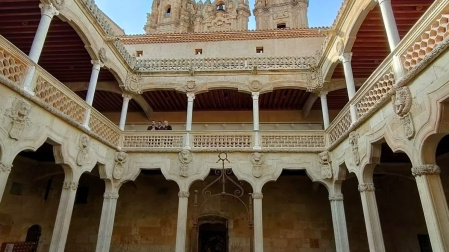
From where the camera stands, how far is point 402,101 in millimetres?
4535

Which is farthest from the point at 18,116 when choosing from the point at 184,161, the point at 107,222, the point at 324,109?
the point at 324,109

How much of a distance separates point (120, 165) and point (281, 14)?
18.7 meters

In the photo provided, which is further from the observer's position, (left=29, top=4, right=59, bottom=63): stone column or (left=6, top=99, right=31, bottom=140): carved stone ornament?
(left=29, top=4, right=59, bottom=63): stone column

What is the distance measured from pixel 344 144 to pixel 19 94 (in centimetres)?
785

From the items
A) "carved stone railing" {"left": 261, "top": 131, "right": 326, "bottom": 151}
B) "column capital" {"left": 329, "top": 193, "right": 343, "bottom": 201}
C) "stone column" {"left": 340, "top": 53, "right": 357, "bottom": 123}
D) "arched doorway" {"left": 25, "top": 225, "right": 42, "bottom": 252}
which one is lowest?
"arched doorway" {"left": 25, "top": 225, "right": 42, "bottom": 252}

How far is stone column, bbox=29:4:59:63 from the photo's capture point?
593 centimetres

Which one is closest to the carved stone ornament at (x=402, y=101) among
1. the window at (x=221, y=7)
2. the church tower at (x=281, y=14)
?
the church tower at (x=281, y=14)

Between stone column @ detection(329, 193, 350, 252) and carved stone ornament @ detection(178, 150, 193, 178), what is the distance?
4658mm

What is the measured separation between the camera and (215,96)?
443 inches

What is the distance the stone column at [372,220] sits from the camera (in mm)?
5934

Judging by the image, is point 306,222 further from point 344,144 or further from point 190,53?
point 190,53

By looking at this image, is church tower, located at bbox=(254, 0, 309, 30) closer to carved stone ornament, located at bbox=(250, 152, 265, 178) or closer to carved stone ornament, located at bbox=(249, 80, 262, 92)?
carved stone ornament, located at bbox=(249, 80, 262, 92)

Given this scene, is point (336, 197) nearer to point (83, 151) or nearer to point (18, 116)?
point (83, 151)

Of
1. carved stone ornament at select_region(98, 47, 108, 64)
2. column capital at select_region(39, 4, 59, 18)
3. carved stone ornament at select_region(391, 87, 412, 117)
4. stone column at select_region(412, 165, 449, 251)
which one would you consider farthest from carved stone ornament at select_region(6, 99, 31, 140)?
stone column at select_region(412, 165, 449, 251)
